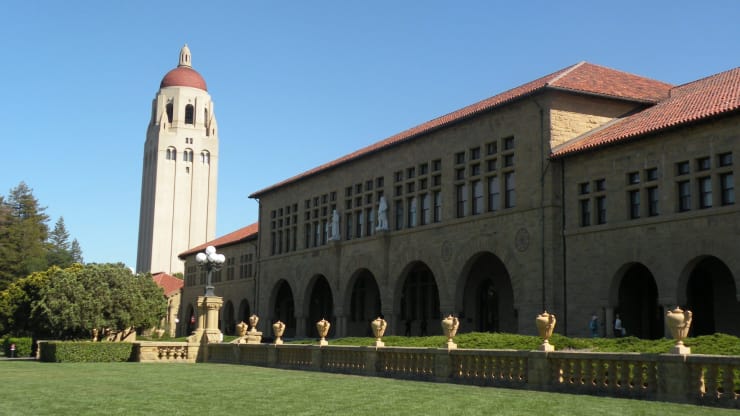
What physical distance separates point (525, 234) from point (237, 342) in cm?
1254

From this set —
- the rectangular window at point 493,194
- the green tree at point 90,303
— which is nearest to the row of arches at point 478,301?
the rectangular window at point 493,194

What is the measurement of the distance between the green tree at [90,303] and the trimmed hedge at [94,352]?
40.4 feet

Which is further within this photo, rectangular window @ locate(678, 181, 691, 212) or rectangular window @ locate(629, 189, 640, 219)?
rectangular window @ locate(629, 189, 640, 219)

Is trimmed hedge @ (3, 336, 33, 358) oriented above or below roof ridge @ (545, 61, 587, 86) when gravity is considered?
below

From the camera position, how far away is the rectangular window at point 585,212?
1312 inches

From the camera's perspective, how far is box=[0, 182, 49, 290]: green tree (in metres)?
86.4

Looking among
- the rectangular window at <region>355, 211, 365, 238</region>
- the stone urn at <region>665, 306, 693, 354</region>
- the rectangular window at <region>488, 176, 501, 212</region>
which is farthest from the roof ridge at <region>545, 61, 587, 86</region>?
the stone urn at <region>665, 306, 693, 354</region>

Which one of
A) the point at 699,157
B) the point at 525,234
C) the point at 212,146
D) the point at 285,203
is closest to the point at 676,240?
the point at 699,157

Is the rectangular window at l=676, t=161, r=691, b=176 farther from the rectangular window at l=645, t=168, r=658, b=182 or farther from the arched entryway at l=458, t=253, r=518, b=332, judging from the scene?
the arched entryway at l=458, t=253, r=518, b=332

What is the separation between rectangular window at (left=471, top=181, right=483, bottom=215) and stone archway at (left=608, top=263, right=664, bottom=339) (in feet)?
24.4

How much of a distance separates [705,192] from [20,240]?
78210 mm

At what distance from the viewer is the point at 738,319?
98.6 feet

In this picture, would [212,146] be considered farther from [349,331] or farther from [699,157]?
[699,157]

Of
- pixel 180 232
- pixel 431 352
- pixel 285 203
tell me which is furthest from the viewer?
pixel 180 232
